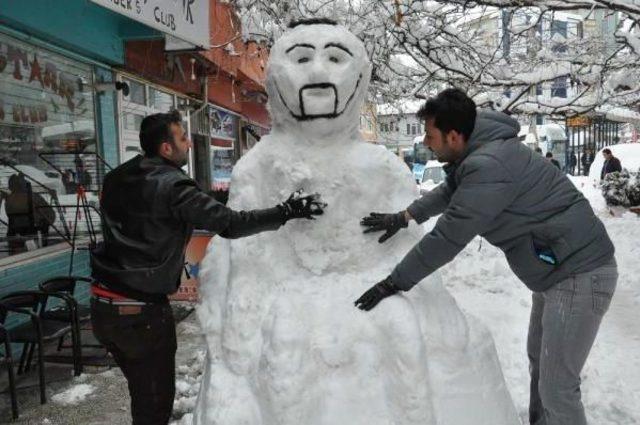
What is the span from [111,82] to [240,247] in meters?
5.09

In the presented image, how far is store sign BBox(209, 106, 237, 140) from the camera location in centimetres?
1144

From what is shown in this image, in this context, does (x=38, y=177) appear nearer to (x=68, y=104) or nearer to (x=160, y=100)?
(x=68, y=104)

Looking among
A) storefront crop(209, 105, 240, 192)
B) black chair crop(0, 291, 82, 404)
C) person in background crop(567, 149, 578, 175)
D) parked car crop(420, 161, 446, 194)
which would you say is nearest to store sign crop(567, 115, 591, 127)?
parked car crop(420, 161, 446, 194)

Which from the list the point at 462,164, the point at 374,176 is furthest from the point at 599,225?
the point at 374,176

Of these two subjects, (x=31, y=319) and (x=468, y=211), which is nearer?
(x=468, y=211)

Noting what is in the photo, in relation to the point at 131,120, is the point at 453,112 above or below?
below

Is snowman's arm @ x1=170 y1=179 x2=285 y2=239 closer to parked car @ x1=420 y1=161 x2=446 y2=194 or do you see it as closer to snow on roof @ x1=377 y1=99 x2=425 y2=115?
snow on roof @ x1=377 y1=99 x2=425 y2=115

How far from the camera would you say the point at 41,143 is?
5.87 m

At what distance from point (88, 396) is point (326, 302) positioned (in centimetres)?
242

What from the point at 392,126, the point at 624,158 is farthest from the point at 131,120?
the point at 624,158

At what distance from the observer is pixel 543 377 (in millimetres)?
2373

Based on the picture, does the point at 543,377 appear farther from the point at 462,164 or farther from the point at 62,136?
the point at 62,136

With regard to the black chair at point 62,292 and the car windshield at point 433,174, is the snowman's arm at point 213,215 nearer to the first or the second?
the black chair at point 62,292

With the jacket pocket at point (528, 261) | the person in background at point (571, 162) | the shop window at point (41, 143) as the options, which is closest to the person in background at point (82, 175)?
the shop window at point (41, 143)
